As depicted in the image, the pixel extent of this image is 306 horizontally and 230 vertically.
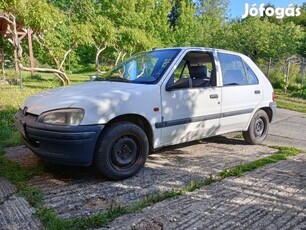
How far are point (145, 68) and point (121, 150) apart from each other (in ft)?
4.42

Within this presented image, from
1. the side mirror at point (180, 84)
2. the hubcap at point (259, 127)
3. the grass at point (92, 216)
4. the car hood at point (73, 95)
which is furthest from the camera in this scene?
the hubcap at point (259, 127)

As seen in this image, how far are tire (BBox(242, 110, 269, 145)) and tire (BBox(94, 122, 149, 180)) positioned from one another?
7.82ft

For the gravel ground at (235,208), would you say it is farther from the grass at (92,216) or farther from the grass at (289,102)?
the grass at (289,102)

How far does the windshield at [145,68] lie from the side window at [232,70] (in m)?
0.90

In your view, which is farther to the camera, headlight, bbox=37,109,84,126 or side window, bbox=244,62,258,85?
side window, bbox=244,62,258,85

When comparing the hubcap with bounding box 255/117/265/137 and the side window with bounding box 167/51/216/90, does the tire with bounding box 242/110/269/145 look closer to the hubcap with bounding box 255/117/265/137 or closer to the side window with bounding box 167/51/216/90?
the hubcap with bounding box 255/117/265/137

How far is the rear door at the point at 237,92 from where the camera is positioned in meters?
4.82

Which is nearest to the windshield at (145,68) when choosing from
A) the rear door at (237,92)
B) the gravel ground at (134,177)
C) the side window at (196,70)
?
the side window at (196,70)

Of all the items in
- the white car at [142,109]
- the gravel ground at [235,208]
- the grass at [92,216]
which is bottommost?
the gravel ground at [235,208]

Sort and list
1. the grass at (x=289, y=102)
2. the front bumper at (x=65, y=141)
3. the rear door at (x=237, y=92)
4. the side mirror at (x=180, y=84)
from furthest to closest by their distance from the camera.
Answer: the grass at (x=289, y=102)
the rear door at (x=237, y=92)
the side mirror at (x=180, y=84)
the front bumper at (x=65, y=141)

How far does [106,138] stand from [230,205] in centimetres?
154

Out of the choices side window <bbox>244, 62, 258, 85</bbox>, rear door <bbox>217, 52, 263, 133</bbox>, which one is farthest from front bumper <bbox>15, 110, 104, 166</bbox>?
side window <bbox>244, 62, 258, 85</bbox>

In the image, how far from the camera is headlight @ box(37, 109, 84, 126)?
3.28 m

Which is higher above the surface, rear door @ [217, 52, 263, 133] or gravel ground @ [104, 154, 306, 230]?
rear door @ [217, 52, 263, 133]
